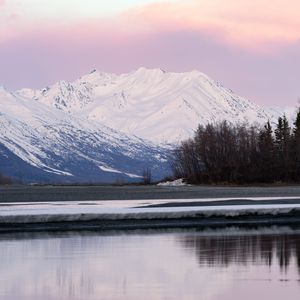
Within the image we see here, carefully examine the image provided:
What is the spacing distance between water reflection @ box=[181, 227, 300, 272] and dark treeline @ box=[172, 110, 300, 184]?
284ft

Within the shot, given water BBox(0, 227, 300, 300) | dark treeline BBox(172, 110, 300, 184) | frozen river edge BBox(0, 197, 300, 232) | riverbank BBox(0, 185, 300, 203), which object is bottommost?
water BBox(0, 227, 300, 300)

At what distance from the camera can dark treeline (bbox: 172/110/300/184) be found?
128 metres

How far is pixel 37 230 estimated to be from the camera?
3959 centimetres

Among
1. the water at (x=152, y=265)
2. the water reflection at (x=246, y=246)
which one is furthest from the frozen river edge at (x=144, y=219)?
the water reflection at (x=246, y=246)

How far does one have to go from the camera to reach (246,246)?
3262 cm

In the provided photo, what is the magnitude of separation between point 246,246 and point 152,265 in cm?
562

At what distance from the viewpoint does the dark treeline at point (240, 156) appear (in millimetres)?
128250

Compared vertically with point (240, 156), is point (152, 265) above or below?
below

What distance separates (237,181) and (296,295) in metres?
103

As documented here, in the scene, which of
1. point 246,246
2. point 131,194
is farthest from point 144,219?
point 131,194

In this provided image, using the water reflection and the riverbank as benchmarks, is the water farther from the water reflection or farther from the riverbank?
the riverbank

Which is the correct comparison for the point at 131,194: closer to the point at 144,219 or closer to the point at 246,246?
the point at 144,219

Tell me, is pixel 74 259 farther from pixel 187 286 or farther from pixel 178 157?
pixel 178 157

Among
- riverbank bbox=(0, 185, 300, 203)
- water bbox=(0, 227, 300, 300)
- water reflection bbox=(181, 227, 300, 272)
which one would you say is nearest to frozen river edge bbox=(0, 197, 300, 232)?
water bbox=(0, 227, 300, 300)
